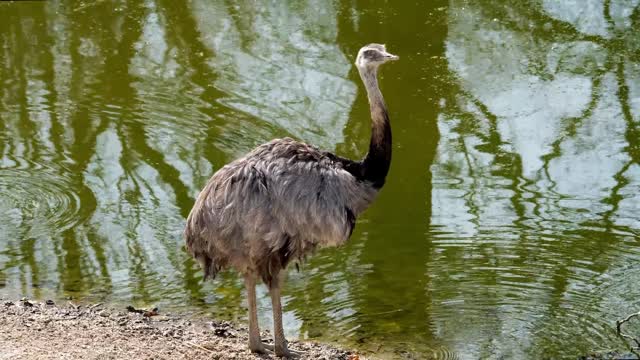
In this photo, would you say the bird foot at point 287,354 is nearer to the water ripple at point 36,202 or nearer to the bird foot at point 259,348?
the bird foot at point 259,348

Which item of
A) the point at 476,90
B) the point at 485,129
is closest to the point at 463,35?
the point at 476,90

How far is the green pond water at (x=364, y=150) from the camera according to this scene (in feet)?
28.2

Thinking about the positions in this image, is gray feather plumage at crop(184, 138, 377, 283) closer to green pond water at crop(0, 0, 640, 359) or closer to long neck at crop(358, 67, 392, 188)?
long neck at crop(358, 67, 392, 188)

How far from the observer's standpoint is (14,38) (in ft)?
49.0

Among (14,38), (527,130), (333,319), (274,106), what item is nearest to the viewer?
(333,319)

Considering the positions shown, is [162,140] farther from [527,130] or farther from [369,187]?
[369,187]

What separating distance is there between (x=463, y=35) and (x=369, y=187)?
6.14m

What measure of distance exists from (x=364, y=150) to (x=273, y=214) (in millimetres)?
4020

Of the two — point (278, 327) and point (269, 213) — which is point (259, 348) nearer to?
point (278, 327)

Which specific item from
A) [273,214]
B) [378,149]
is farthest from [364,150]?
[273,214]

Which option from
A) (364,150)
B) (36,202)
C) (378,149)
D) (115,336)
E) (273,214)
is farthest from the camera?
(364,150)

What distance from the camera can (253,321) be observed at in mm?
7676

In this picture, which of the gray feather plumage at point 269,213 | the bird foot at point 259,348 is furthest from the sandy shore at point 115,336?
the gray feather plumage at point 269,213

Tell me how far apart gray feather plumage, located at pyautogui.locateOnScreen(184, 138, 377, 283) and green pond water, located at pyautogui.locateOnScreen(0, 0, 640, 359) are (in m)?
0.99
